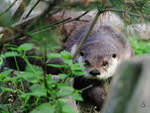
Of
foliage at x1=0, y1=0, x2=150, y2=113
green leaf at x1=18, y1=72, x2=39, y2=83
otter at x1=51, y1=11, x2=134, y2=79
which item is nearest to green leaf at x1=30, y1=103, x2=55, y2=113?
foliage at x1=0, y1=0, x2=150, y2=113

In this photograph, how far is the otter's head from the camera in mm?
3816

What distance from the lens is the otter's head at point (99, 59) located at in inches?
150

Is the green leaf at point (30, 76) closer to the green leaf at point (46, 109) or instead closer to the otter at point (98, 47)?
the green leaf at point (46, 109)

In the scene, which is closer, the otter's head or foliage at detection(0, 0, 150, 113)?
foliage at detection(0, 0, 150, 113)

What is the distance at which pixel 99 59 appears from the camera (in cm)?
395

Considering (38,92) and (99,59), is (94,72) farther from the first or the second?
(38,92)

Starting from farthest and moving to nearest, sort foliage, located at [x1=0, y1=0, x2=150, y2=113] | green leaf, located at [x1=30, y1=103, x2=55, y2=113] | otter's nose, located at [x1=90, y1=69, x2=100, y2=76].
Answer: otter's nose, located at [x1=90, y1=69, x2=100, y2=76]
green leaf, located at [x1=30, y1=103, x2=55, y2=113]
foliage, located at [x1=0, y1=0, x2=150, y2=113]

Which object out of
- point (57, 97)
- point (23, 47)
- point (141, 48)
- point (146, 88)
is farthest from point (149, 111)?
point (141, 48)

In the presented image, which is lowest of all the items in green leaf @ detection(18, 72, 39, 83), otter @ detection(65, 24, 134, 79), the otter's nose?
the otter's nose

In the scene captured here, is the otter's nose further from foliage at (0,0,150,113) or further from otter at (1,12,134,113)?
foliage at (0,0,150,113)

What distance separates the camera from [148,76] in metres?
1.04

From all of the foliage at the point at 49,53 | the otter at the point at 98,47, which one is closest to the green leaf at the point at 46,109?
the foliage at the point at 49,53

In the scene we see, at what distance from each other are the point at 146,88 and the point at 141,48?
552 cm

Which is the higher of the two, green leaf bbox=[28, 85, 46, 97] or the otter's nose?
green leaf bbox=[28, 85, 46, 97]
